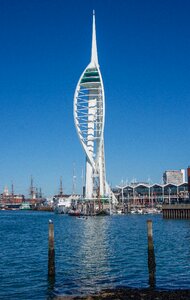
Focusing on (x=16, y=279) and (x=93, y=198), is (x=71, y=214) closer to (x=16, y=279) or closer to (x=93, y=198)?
(x=93, y=198)

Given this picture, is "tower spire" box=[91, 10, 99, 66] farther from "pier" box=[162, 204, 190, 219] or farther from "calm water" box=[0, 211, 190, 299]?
"calm water" box=[0, 211, 190, 299]

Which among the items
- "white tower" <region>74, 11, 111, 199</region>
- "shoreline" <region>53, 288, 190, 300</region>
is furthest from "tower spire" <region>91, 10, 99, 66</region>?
"shoreline" <region>53, 288, 190, 300</region>

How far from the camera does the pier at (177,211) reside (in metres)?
96.4

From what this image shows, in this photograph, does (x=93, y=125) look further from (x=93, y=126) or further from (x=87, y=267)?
(x=87, y=267)

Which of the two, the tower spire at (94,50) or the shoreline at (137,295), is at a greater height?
the tower spire at (94,50)

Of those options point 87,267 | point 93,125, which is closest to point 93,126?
point 93,125

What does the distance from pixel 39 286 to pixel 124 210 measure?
445ft

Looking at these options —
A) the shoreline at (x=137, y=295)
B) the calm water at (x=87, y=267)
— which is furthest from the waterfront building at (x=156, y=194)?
the shoreline at (x=137, y=295)

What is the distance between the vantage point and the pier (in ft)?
316

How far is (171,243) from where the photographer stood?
155 ft

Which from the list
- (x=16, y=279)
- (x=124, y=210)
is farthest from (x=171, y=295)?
(x=124, y=210)

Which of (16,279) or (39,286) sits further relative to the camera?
(16,279)

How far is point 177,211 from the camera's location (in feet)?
329

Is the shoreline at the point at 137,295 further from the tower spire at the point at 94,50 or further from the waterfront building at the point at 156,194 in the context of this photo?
the waterfront building at the point at 156,194
